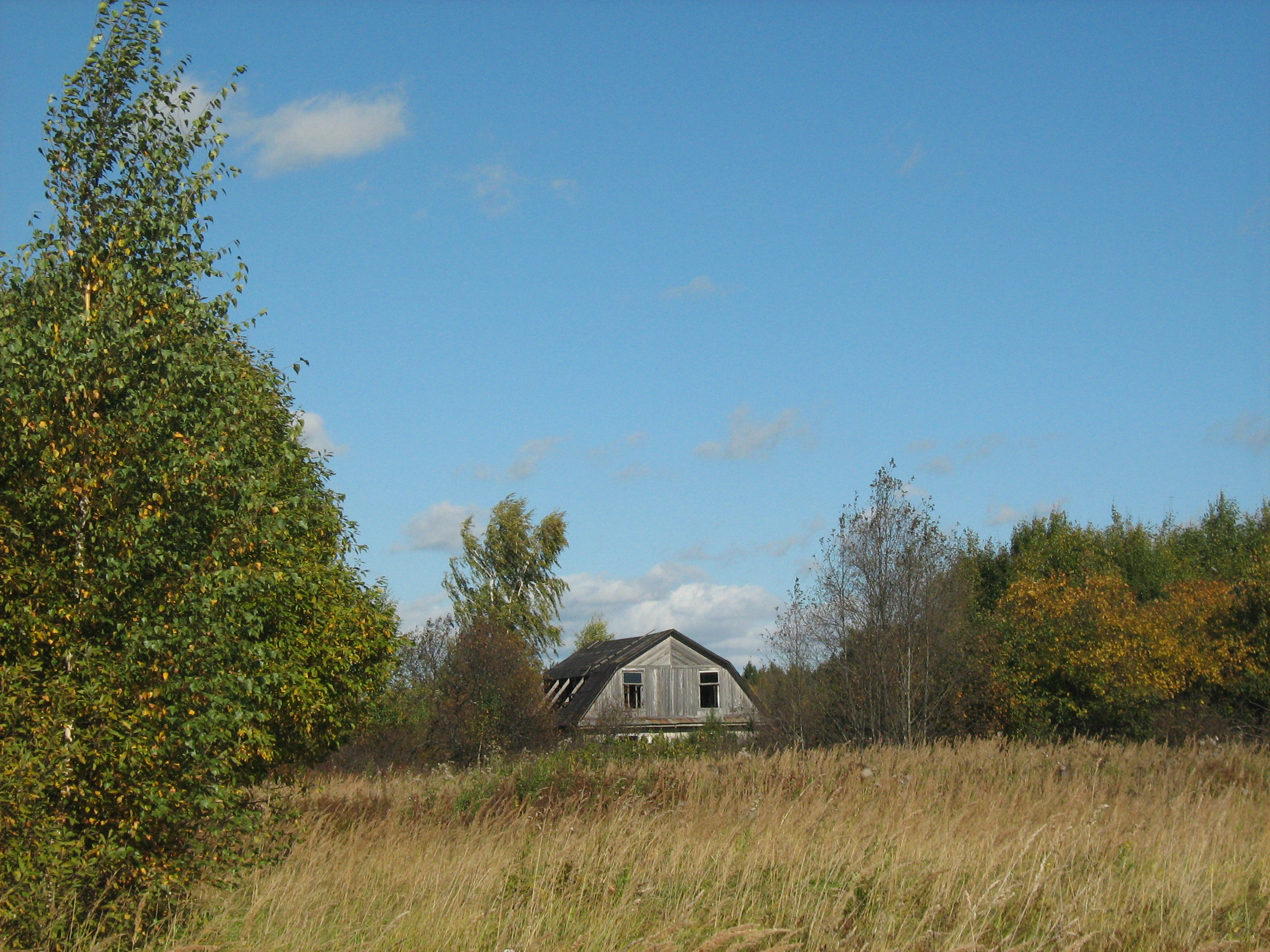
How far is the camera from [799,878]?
6.77 metres

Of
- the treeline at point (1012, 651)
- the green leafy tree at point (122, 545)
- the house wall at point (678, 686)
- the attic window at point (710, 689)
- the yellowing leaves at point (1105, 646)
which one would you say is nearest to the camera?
the green leafy tree at point (122, 545)

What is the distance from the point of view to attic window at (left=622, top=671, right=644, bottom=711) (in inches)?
1992

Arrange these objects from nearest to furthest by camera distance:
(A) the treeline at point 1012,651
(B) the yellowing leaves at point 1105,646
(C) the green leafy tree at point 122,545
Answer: (C) the green leafy tree at point 122,545 → (A) the treeline at point 1012,651 → (B) the yellowing leaves at point 1105,646

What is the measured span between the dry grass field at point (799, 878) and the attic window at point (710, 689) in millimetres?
42110

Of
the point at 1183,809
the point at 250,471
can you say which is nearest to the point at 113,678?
the point at 250,471

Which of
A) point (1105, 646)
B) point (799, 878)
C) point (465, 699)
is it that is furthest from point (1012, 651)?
point (799, 878)

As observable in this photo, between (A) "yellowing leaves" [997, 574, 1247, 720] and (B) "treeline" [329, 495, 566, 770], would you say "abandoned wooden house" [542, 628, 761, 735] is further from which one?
(A) "yellowing leaves" [997, 574, 1247, 720]

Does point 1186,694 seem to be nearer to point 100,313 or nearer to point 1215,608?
point 1215,608

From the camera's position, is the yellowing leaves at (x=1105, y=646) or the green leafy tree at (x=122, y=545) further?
the yellowing leaves at (x=1105, y=646)

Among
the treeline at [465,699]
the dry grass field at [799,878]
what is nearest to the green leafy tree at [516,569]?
the treeline at [465,699]

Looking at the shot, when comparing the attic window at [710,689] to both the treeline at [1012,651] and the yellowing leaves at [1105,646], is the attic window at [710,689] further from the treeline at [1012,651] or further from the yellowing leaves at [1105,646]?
the yellowing leaves at [1105,646]

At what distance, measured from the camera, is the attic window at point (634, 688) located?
166 ft

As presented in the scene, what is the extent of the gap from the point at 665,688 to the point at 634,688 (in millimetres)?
1609

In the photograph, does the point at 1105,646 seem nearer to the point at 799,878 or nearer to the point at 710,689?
the point at 710,689
